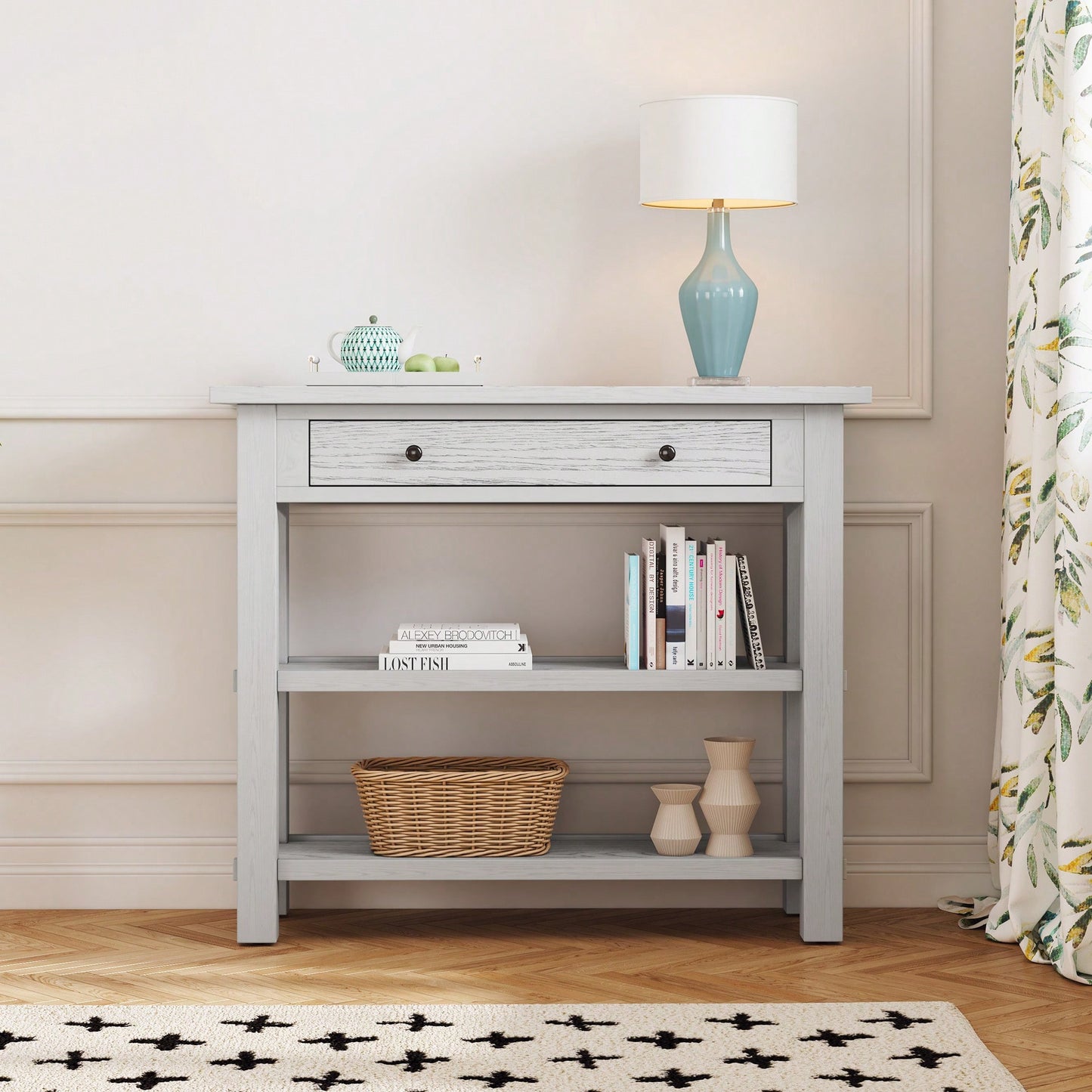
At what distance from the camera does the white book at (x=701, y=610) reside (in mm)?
2137

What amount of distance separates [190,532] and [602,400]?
90 centimetres

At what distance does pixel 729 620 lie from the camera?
2.14 m

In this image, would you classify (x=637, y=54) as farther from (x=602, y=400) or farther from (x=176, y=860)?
(x=176, y=860)

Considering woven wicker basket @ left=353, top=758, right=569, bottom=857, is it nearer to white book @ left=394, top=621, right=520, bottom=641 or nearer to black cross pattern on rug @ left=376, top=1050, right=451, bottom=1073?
white book @ left=394, top=621, right=520, bottom=641

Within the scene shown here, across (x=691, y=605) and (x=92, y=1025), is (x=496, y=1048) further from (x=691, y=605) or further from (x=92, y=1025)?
(x=691, y=605)

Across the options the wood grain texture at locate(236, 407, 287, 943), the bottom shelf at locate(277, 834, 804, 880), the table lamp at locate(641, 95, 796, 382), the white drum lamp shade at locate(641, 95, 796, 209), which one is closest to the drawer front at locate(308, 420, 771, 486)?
the wood grain texture at locate(236, 407, 287, 943)

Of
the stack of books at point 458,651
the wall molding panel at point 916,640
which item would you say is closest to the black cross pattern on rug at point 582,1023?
the stack of books at point 458,651

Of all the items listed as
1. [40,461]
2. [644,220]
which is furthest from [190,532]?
[644,220]

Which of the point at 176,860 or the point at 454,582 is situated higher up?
the point at 454,582

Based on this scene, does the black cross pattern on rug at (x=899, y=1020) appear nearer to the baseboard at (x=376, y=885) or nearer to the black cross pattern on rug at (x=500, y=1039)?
the black cross pattern on rug at (x=500, y=1039)

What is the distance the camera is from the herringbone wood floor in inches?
73.5

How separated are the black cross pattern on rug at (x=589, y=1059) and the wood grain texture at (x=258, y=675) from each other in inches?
27.2

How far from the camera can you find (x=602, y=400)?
2062mm

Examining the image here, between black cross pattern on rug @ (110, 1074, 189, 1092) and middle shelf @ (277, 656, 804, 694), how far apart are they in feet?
2.20
